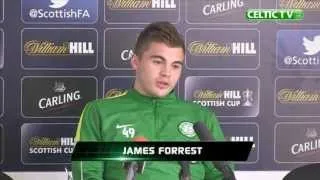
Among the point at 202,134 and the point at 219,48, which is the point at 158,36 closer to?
the point at 219,48

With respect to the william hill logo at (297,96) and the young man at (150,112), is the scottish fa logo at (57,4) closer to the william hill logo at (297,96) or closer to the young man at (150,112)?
the young man at (150,112)

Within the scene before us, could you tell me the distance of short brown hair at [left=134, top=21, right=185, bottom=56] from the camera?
1.69 metres

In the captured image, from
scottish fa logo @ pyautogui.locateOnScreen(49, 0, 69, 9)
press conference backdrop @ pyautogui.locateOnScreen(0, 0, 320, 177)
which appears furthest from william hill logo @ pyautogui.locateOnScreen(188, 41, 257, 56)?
scottish fa logo @ pyautogui.locateOnScreen(49, 0, 69, 9)

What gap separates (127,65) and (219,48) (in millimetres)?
319

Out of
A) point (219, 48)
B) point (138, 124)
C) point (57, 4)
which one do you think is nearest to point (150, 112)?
point (138, 124)

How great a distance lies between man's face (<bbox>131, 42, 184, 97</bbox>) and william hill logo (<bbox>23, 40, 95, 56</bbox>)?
0.64 feet

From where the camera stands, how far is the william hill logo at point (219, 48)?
1758mm

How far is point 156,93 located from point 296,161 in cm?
56

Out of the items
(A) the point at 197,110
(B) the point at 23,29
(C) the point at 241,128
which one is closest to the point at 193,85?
(A) the point at 197,110

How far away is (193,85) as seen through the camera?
1.77 metres

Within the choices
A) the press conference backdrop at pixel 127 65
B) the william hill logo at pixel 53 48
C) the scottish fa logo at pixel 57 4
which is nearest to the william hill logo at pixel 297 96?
the press conference backdrop at pixel 127 65

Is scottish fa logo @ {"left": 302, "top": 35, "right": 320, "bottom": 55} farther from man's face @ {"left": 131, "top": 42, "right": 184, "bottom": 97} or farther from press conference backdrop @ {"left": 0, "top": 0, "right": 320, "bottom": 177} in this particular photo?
man's face @ {"left": 131, "top": 42, "right": 184, "bottom": 97}

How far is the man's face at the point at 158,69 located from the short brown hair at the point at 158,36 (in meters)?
0.02

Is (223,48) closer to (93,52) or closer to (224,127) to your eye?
(224,127)
